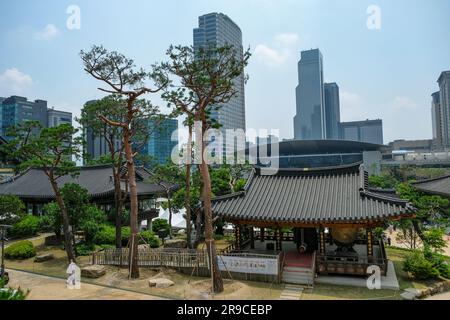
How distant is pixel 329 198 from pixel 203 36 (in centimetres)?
14135

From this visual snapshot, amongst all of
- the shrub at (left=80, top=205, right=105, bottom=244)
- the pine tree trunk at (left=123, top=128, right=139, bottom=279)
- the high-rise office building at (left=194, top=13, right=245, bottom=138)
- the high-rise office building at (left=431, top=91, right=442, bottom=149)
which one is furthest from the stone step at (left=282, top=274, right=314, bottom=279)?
the high-rise office building at (left=431, top=91, right=442, bottom=149)

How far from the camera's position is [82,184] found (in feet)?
109

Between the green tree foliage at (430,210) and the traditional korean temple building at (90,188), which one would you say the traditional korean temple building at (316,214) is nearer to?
the green tree foliage at (430,210)

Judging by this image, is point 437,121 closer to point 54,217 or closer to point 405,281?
point 405,281

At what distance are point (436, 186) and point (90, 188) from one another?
33.3 metres

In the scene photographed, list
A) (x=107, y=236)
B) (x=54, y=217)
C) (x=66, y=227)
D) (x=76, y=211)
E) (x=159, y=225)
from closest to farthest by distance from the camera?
(x=66, y=227) → (x=76, y=211) → (x=54, y=217) → (x=107, y=236) → (x=159, y=225)

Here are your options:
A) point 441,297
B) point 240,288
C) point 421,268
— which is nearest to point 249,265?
point 240,288

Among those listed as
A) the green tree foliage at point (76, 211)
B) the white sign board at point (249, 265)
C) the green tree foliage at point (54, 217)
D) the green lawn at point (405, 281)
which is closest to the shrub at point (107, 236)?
the green tree foliage at point (76, 211)

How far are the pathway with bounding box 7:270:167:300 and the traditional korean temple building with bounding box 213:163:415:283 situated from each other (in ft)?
21.5

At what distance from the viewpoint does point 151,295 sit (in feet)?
48.0

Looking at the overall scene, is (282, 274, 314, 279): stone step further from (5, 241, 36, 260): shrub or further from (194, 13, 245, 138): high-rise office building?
(194, 13, 245, 138): high-rise office building

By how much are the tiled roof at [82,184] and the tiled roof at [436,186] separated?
84.2 ft

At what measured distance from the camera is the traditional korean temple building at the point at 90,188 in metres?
30.6
